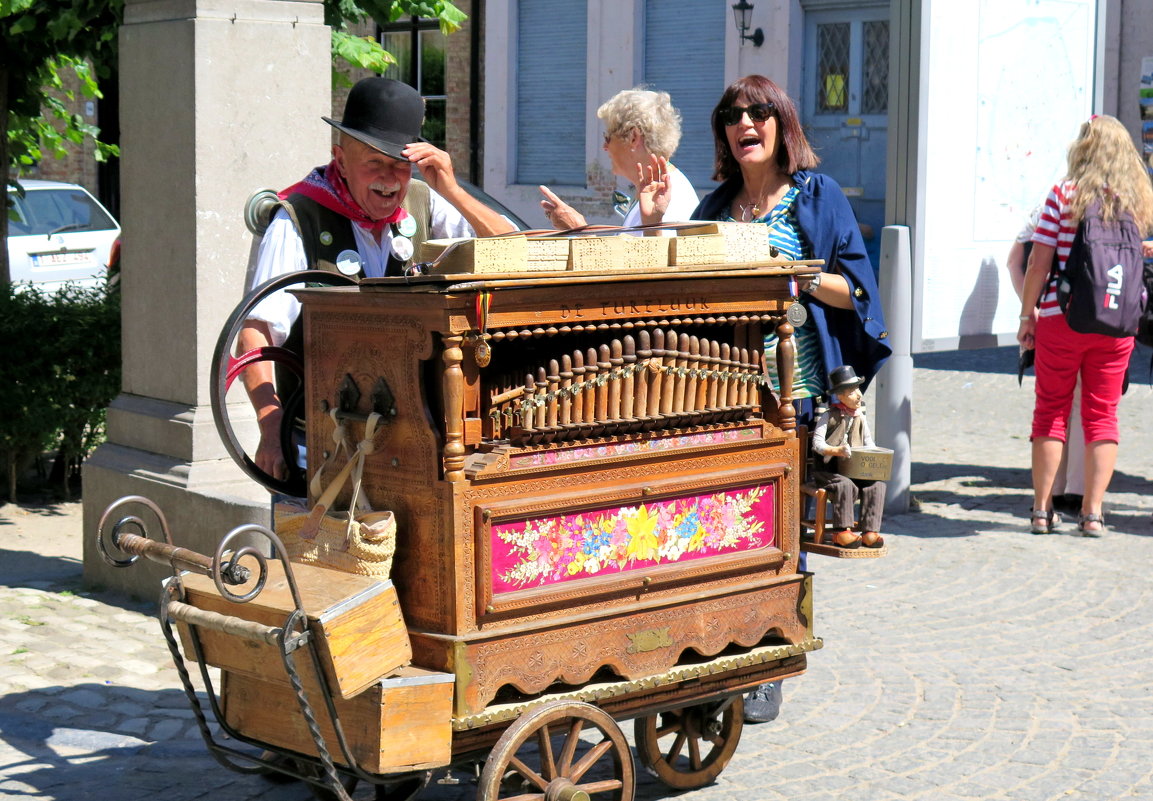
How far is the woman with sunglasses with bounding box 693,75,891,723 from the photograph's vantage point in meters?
4.72

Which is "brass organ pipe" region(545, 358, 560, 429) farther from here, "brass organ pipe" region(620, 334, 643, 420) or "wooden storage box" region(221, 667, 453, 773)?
"wooden storage box" region(221, 667, 453, 773)

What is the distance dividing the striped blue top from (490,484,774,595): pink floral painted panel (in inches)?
A: 29.3

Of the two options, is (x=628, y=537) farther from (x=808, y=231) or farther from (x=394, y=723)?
(x=808, y=231)

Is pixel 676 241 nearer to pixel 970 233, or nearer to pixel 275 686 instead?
pixel 275 686

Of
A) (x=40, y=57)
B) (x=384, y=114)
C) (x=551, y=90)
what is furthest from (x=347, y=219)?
(x=551, y=90)

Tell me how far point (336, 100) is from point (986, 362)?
10.7 meters

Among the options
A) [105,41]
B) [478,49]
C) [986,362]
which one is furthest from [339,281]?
[478,49]

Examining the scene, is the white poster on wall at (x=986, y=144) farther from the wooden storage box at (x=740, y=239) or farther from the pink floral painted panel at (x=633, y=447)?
the pink floral painted panel at (x=633, y=447)

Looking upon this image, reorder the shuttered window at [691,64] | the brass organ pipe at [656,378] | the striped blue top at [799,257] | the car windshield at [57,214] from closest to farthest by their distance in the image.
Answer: the brass organ pipe at [656,378] → the striped blue top at [799,257] → the car windshield at [57,214] → the shuttered window at [691,64]

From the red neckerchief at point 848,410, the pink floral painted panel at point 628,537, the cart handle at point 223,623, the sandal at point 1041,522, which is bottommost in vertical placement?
the sandal at point 1041,522

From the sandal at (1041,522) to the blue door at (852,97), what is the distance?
861cm

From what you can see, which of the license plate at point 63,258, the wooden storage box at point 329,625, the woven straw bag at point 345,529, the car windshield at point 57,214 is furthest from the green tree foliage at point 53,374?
the car windshield at point 57,214

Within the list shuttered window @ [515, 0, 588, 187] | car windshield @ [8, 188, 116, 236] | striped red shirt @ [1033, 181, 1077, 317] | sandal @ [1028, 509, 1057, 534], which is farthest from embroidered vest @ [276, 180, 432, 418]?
shuttered window @ [515, 0, 588, 187]

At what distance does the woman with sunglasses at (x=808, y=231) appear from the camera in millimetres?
4723
